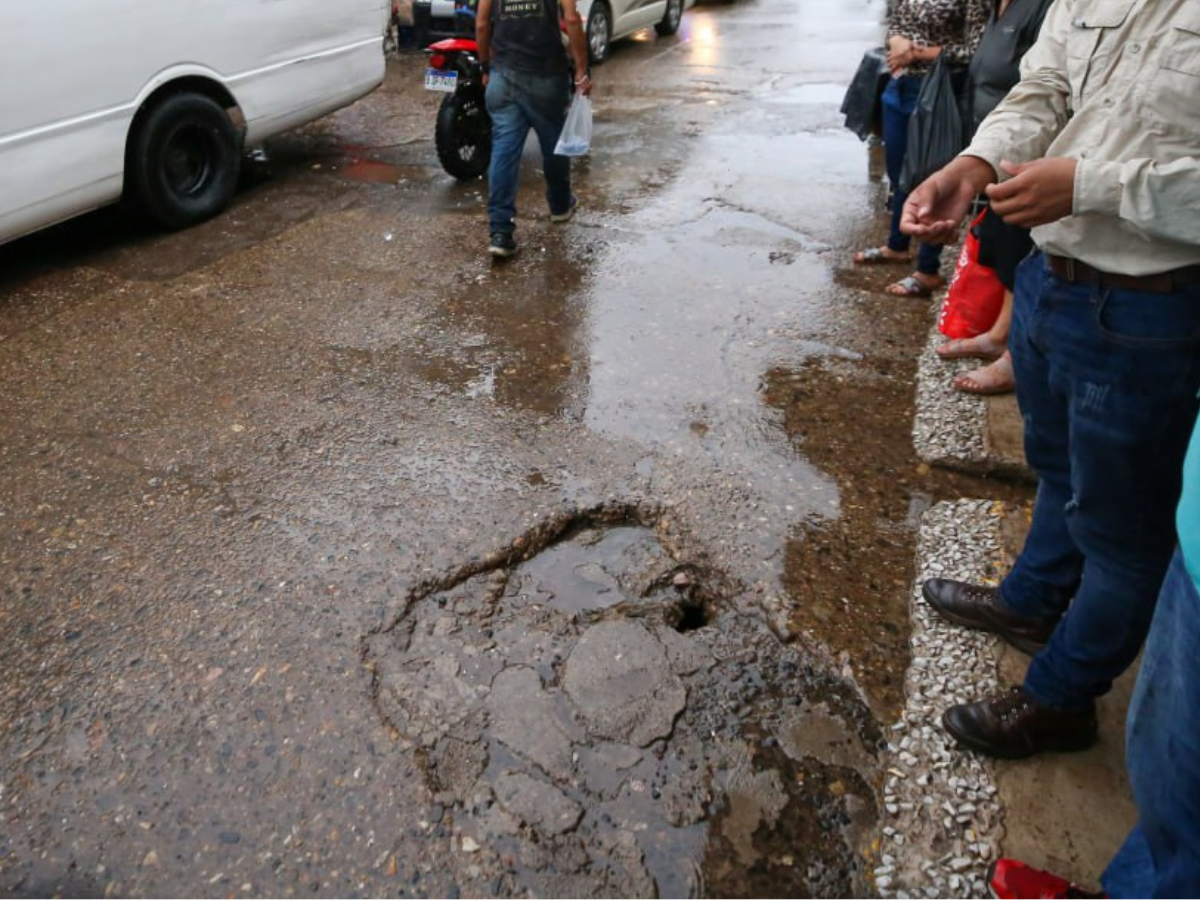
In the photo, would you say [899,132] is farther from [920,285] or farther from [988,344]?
[988,344]

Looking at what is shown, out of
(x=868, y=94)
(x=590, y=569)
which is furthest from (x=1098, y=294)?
(x=868, y=94)

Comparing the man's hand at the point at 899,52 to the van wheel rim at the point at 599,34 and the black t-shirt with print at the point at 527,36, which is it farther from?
the van wheel rim at the point at 599,34

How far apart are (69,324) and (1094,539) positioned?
14.5 ft

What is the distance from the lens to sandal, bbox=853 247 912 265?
509 centimetres

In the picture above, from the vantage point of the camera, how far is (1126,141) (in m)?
1.74

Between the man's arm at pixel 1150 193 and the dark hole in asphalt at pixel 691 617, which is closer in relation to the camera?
the man's arm at pixel 1150 193

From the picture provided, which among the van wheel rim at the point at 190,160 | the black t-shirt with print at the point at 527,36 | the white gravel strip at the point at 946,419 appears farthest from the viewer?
the van wheel rim at the point at 190,160

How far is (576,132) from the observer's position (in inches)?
201

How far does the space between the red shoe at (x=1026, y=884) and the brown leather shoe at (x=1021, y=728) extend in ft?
1.00

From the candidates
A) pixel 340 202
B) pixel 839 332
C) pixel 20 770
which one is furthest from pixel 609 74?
pixel 20 770

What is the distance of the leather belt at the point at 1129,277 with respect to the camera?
173 cm

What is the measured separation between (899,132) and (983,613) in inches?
118

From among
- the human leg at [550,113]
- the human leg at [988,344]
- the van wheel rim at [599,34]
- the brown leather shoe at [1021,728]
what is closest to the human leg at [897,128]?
the human leg at [988,344]

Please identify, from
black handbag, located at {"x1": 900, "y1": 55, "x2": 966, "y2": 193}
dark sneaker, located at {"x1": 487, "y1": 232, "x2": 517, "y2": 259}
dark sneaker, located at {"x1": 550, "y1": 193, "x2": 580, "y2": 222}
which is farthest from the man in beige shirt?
dark sneaker, located at {"x1": 550, "y1": 193, "x2": 580, "y2": 222}
